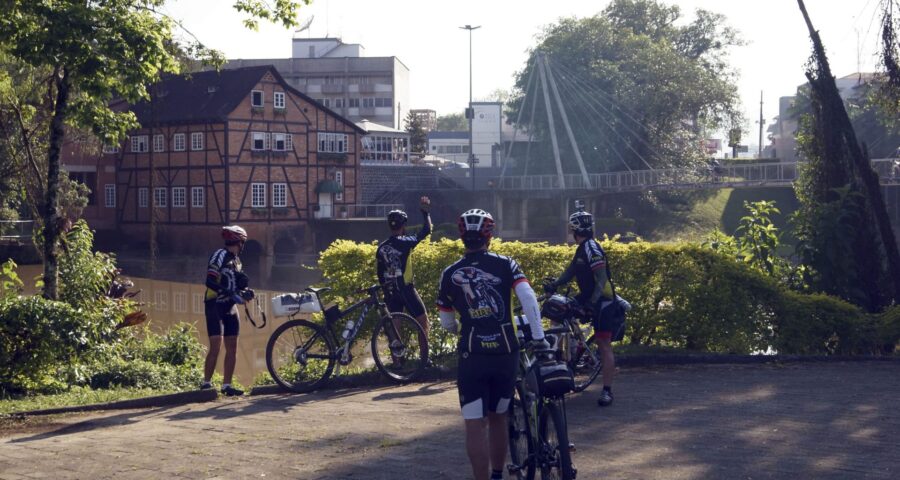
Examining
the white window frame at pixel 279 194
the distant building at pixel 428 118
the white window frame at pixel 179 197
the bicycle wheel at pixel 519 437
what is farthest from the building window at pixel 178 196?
the distant building at pixel 428 118

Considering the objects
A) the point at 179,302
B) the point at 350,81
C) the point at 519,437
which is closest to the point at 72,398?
the point at 519,437

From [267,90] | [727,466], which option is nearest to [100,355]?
[727,466]

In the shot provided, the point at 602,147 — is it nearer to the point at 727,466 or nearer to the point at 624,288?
the point at 624,288

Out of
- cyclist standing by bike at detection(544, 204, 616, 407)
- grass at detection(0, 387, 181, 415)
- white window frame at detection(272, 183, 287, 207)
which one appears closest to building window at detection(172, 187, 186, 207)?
white window frame at detection(272, 183, 287, 207)

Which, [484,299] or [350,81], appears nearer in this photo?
[484,299]

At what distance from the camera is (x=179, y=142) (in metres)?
56.2

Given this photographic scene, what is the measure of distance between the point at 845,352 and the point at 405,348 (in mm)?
5785

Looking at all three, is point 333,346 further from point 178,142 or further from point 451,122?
point 451,122

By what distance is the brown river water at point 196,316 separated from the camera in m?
15.9

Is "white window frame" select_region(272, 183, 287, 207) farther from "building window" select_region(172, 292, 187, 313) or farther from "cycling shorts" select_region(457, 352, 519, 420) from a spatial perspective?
"cycling shorts" select_region(457, 352, 519, 420)

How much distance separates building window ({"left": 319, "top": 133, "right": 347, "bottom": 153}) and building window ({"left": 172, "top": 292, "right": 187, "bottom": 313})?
82.7 ft

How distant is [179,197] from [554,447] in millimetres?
52405

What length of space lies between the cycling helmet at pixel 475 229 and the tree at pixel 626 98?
6010 centimetres

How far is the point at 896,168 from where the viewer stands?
53.8m
